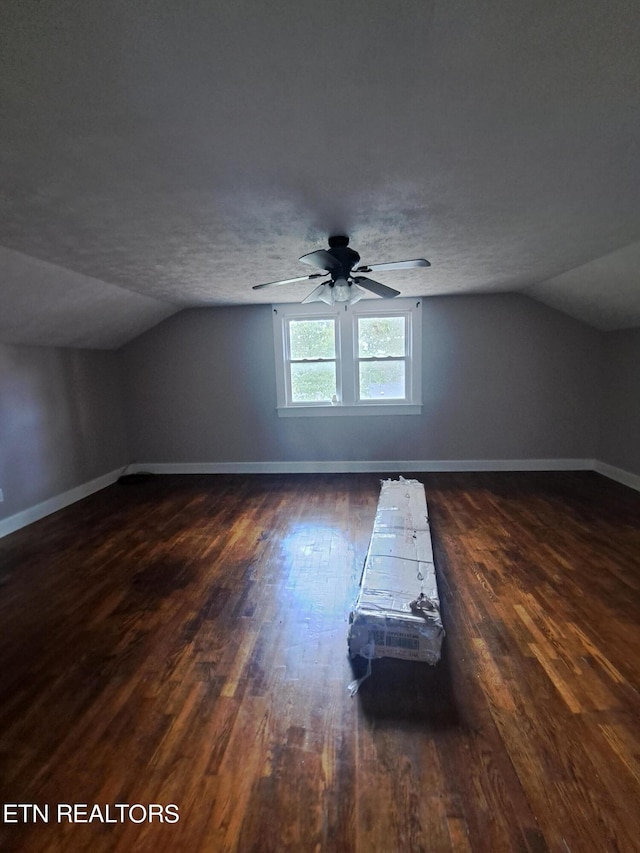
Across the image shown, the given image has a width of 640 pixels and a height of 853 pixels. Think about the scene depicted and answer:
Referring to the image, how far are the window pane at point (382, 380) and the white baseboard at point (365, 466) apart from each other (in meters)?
0.88

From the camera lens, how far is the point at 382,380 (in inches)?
198

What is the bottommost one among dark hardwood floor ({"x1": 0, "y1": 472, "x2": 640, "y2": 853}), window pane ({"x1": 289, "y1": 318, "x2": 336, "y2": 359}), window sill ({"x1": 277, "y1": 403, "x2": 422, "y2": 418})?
dark hardwood floor ({"x1": 0, "y1": 472, "x2": 640, "y2": 853})

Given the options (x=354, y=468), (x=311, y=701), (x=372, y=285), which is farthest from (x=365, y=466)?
(x=311, y=701)

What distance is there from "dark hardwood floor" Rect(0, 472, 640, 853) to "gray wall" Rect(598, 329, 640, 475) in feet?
5.00

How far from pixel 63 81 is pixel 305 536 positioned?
117 inches

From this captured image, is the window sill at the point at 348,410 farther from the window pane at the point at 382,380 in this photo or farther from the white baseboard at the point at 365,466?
the white baseboard at the point at 365,466

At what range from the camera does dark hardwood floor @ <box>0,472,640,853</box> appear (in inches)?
48.3

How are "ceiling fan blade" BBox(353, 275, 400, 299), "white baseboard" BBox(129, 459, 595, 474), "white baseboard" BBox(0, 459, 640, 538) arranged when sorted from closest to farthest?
1. "ceiling fan blade" BBox(353, 275, 400, 299)
2. "white baseboard" BBox(0, 459, 640, 538)
3. "white baseboard" BBox(129, 459, 595, 474)

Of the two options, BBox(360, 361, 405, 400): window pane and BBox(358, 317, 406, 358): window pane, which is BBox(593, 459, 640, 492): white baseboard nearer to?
BBox(360, 361, 405, 400): window pane

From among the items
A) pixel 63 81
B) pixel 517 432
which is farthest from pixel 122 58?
pixel 517 432

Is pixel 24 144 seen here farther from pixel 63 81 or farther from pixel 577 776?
pixel 577 776

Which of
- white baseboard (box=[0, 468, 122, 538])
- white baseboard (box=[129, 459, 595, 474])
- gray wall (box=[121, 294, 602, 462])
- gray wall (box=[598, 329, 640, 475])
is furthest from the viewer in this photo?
white baseboard (box=[129, 459, 595, 474])

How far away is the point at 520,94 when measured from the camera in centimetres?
124

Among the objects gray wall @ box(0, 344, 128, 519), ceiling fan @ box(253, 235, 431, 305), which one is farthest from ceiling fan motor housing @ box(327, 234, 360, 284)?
gray wall @ box(0, 344, 128, 519)
